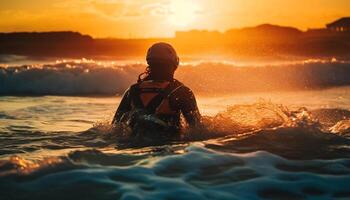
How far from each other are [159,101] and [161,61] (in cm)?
60

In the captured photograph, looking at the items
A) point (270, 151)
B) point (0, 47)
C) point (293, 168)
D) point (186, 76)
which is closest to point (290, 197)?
point (293, 168)

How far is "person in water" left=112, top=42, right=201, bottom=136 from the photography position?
Result: 22.9 feet

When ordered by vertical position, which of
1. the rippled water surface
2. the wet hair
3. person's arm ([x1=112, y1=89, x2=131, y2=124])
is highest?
the wet hair

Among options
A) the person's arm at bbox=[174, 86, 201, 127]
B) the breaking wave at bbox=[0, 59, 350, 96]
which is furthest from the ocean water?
the breaking wave at bbox=[0, 59, 350, 96]

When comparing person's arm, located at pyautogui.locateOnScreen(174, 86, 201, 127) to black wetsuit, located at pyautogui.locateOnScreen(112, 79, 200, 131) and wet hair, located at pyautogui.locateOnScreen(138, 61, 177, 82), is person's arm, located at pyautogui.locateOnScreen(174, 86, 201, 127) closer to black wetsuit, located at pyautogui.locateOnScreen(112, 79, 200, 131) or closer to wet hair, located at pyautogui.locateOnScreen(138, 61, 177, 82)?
black wetsuit, located at pyautogui.locateOnScreen(112, 79, 200, 131)

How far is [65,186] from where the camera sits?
4617 mm

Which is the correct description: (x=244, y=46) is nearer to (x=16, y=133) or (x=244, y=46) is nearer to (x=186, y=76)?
(x=186, y=76)

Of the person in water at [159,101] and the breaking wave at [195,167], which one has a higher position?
the person in water at [159,101]

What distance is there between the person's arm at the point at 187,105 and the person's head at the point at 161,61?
0.35 meters

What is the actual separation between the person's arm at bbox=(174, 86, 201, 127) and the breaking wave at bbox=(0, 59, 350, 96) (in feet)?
40.4

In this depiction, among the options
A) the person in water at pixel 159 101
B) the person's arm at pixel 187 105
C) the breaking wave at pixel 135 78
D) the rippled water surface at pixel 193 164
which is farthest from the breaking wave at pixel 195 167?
the breaking wave at pixel 135 78

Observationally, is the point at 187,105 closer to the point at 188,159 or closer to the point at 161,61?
the point at 161,61

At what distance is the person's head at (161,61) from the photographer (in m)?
7.30

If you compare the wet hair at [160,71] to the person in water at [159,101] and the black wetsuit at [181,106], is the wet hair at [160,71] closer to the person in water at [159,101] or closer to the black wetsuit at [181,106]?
the person in water at [159,101]
